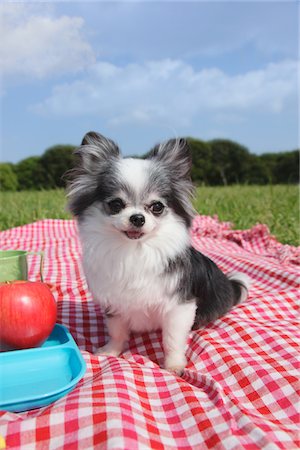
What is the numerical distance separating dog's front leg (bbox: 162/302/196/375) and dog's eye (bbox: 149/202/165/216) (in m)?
0.46

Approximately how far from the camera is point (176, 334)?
202cm

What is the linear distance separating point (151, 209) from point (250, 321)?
0.91m

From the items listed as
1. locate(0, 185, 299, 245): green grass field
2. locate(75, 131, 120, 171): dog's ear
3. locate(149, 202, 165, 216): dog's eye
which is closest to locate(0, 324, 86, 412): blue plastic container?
locate(149, 202, 165, 216): dog's eye

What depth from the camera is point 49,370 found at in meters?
1.69

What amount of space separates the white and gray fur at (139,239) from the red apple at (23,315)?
372mm

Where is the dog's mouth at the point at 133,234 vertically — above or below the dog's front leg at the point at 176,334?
above

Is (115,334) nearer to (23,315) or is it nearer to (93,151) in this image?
(23,315)

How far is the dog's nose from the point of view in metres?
1.88

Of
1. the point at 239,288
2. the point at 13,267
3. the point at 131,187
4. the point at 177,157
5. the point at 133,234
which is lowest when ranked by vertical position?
the point at 239,288

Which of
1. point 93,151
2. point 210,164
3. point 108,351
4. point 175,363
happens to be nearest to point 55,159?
point 210,164

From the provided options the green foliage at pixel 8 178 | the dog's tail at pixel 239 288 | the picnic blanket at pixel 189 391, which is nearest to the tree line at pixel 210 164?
the green foliage at pixel 8 178

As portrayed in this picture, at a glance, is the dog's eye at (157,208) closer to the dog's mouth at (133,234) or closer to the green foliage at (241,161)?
the dog's mouth at (133,234)

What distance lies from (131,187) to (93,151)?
0.36m

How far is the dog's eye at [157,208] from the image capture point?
2.02 meters
